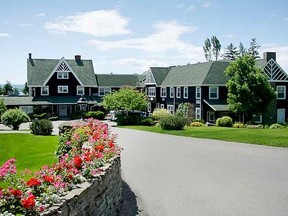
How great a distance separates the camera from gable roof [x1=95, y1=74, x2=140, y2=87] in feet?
215

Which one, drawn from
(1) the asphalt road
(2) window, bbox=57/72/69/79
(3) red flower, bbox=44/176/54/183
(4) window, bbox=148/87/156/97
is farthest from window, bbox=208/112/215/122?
(3) red flower, bbox=44/176/54/183

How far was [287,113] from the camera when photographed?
49094 millimetres

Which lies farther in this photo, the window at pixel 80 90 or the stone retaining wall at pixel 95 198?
the window at pixel 80 90

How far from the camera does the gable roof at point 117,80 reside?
65.5 m

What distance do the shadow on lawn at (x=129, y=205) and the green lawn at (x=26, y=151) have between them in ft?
17.0

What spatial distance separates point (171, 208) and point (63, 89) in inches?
2041

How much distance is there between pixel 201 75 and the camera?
49.7 meters

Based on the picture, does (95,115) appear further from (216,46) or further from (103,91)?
(216,46)

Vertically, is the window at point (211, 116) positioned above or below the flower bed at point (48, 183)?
below

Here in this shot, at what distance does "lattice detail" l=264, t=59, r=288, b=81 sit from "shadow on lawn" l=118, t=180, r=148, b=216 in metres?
40.0

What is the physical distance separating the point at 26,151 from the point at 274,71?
36694mm

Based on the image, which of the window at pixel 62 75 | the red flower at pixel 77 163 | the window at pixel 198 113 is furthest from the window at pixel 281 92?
the red flower at pixel 77 163

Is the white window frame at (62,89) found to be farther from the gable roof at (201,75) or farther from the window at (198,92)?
the window at (198,92)

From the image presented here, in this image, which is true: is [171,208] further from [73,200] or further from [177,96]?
[177,96]
